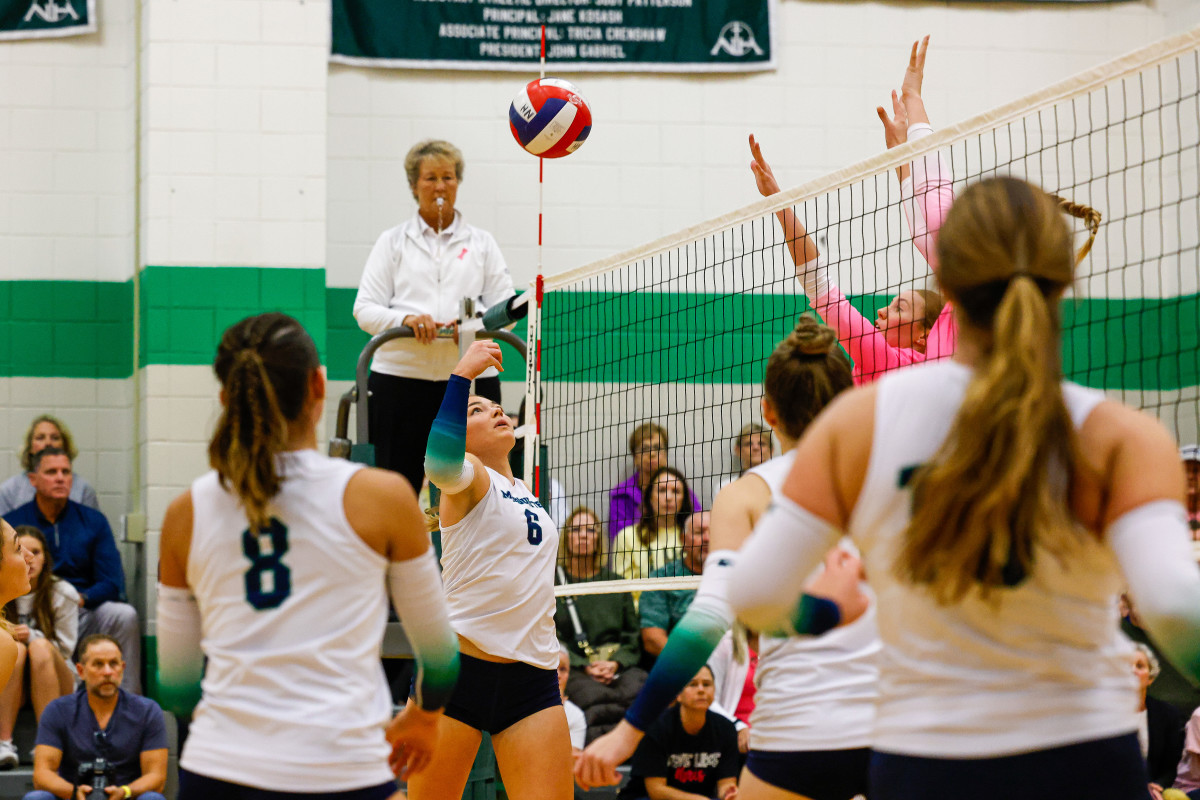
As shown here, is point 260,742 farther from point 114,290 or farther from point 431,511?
point 114,290

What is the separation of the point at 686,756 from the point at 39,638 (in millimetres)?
3509

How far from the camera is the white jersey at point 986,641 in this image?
1873 mm

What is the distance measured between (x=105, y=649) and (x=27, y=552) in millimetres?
666

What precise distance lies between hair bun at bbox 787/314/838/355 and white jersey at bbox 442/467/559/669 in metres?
1.61

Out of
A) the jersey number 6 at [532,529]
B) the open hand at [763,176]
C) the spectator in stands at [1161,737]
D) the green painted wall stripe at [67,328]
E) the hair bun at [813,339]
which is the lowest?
the spectator in stands at [1161,737]

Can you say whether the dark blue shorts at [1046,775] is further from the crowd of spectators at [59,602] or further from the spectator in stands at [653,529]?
the crowd of spectators at [59,602]

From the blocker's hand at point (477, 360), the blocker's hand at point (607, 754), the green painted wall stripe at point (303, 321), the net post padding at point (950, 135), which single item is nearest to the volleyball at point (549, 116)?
the net post padding at point (950, 135)

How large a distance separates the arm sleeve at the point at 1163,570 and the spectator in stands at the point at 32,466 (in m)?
7.47

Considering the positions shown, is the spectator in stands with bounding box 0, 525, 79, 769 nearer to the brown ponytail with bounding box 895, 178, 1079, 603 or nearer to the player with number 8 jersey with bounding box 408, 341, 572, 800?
the player with number 8 jersey with bounding box 408, 341, 572, 800

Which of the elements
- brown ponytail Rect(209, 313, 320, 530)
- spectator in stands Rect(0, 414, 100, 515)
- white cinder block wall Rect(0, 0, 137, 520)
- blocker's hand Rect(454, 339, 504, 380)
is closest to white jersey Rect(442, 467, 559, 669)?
blocker's hand Rect(454, 339, 504, 380)

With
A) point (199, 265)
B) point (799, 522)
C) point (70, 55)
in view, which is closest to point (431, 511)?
point (799, 522)

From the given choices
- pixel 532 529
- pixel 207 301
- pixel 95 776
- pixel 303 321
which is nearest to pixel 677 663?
pixel 532 529

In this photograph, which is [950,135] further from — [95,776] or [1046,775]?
[95,776]

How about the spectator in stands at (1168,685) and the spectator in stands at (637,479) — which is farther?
the spectator in stands at (637,479)
